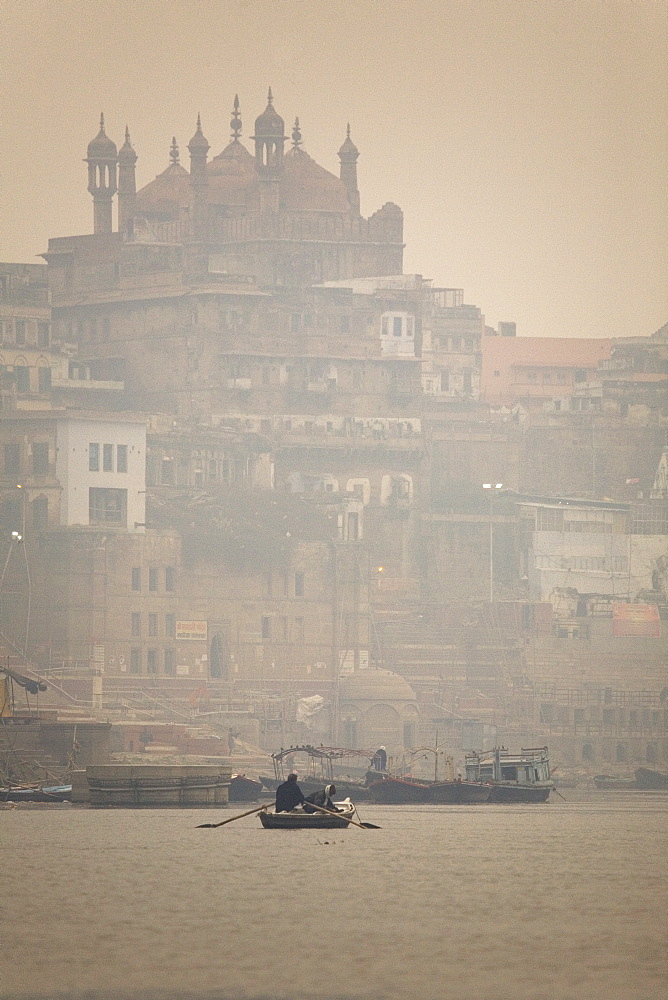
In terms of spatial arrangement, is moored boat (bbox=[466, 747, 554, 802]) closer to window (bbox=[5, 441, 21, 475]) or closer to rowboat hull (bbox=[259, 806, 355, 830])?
rowboat hull (bbox=[259, 806, 355, 830])

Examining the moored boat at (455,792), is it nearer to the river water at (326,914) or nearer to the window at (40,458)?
the river water at (326,914)

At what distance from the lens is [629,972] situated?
19.4 m

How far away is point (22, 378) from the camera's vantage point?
260 ft

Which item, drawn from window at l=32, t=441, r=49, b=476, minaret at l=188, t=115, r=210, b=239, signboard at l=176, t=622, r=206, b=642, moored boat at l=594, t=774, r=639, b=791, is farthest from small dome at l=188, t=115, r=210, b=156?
moored boat at l=594, t=774, r=639, b=791

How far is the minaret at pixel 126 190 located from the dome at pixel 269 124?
5.08 meters

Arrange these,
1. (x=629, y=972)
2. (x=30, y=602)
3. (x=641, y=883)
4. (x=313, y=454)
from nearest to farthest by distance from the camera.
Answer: (x=629, y=972) → (x=641, y=883) → (x=30, y=602) → (x=313, y=454)

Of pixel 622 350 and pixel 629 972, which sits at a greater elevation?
pixel 622 350

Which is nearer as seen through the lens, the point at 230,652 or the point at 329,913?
the point at 329,913

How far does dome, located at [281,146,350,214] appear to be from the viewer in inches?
3349

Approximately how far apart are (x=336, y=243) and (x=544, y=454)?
12271 mm

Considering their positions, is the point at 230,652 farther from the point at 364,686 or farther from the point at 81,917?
the point at 81,917

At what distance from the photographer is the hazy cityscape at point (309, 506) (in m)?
72.3

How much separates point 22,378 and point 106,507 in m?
7.65

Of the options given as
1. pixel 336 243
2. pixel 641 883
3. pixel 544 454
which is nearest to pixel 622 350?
pixel 544 454
